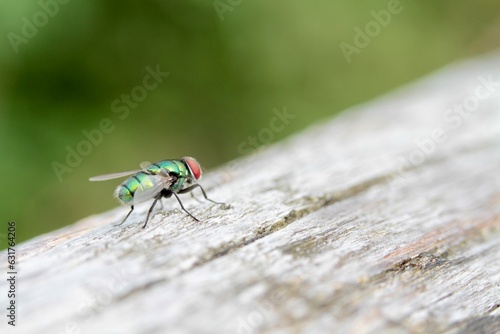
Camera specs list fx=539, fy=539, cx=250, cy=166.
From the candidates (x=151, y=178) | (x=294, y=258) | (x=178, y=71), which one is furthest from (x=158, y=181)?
(x=178, y=71)

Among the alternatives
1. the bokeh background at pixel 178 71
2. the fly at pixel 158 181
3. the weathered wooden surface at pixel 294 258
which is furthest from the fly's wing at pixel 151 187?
the bokeh background at pixel 178 71

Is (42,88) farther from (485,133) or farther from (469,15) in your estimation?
(469,15)

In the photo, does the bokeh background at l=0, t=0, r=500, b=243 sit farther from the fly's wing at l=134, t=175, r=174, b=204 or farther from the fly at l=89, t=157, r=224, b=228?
the fly's wing at l=134, t=175, r=174, b=204

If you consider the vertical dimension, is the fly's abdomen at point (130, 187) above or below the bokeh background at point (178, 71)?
below

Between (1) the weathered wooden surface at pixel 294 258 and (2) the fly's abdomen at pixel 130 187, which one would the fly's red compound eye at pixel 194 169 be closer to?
(1) the weathered wooden surface at pixel 294 258

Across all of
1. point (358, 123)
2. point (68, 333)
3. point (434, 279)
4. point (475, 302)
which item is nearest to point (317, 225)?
point (434, 279)

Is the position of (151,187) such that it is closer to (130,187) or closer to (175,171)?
(130,187)

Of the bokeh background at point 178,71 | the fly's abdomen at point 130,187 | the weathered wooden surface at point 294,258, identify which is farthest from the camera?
the bokeh background at point 178,71
